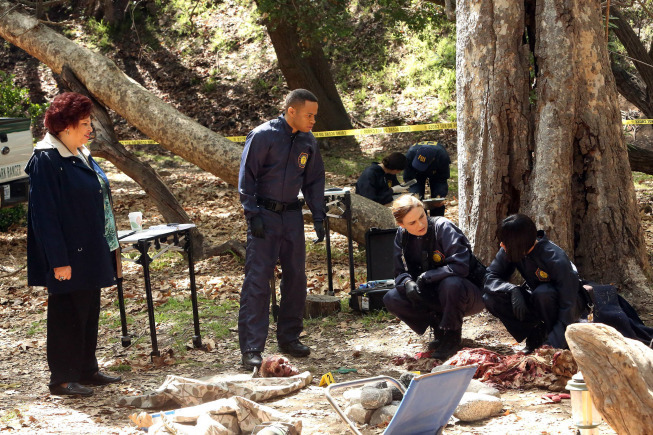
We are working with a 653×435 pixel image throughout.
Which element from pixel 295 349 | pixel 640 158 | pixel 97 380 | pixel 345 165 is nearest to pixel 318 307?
pixel 295 349

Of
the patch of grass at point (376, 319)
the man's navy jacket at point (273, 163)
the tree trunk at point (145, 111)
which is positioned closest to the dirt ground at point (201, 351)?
→ the patch of grass at point (376, 319)

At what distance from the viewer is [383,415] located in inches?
161

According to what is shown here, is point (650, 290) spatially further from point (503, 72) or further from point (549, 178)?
point (503, 72)

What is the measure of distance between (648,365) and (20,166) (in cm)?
804

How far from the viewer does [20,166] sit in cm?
929

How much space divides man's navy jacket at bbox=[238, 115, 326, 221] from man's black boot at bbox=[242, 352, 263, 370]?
96 centimetres

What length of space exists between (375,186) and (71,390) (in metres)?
4.88

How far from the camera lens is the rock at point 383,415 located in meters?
4.07

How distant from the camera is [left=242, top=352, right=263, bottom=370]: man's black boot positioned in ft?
17.5

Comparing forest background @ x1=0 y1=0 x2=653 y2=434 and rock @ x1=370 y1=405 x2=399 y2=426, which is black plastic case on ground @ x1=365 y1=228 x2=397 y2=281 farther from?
rock @ x1=370 y1=405 x2=399 y2=426

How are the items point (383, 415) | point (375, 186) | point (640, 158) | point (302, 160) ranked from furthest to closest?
1. point (640, 158)
2. point (375, 186)
3. point (302, 160)
4. point (383, 415)

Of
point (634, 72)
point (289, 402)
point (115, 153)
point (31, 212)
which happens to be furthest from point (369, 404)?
point (634, 72)

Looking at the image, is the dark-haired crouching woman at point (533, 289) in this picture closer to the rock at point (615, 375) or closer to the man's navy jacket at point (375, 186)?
the rock at point (615, 375)

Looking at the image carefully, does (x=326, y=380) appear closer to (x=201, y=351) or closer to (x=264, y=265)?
(x=264, y=265)
